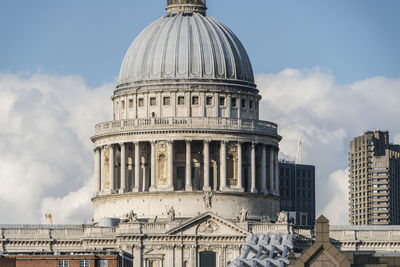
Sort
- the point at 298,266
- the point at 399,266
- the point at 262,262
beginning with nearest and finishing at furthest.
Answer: the point at 298,266
the point at 399,266
the point at 262,262

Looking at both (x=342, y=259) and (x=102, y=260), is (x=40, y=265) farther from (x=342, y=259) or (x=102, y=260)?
Answer: (x=342, y=259)

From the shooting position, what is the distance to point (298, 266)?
461 ft

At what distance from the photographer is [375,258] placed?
15650 centimetres

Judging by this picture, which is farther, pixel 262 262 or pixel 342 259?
pixel 262 262

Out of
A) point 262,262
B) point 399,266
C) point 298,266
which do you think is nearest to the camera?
point 298,266

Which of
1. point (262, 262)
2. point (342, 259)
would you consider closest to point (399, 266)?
point (342, 259)

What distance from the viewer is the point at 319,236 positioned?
14138 cm

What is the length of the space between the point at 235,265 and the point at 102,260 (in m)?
14.1

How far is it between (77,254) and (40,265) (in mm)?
5425

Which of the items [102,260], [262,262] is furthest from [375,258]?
[102,260]

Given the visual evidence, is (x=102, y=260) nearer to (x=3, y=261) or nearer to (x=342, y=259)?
(x=3, y=261)

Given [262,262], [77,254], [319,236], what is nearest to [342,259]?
A: [319,236]

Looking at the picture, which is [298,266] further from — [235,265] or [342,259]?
[235,265]

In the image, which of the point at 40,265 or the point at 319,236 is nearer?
the point at 319,236
